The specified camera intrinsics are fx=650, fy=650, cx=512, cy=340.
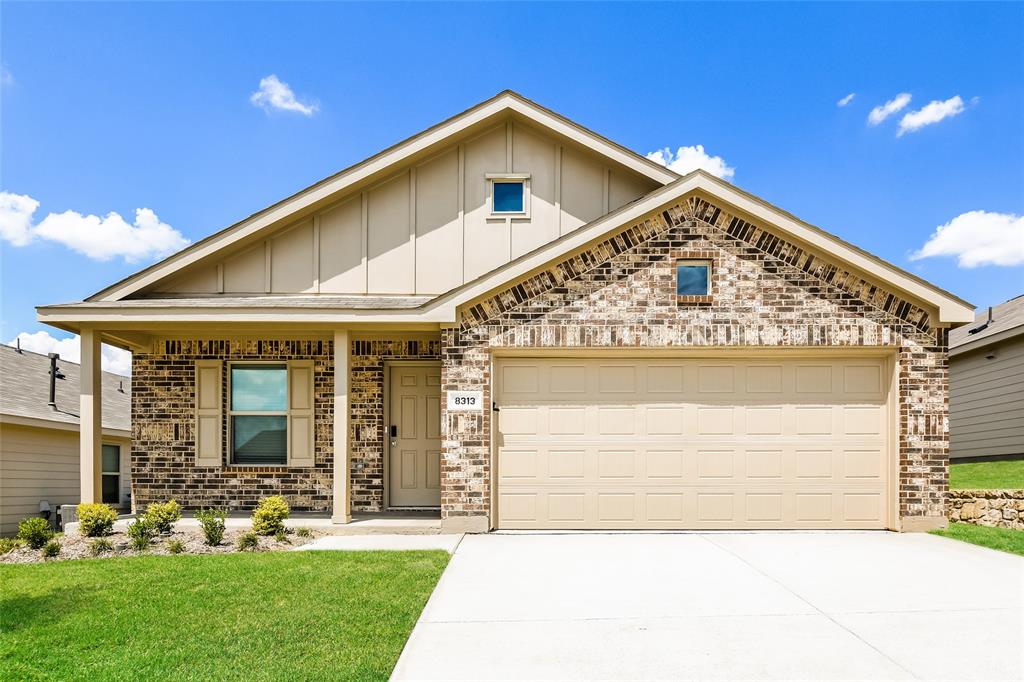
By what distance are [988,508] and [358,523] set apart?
8.88 meters

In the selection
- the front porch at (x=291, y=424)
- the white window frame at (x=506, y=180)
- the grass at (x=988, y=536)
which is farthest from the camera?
the white window frame at (x=506, y=180)

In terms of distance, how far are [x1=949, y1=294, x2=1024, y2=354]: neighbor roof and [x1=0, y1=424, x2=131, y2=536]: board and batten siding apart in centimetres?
1973

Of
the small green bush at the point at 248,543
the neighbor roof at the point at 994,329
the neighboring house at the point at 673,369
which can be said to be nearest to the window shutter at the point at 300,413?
the neighboring house at the point at 673,369

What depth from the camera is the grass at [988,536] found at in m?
7.70

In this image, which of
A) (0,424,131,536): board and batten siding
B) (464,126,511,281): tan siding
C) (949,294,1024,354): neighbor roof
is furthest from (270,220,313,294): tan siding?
(949,294,1024,354): neighbor roof

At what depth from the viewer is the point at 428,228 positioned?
34.8 feet

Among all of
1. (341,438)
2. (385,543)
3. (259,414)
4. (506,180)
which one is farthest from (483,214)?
(385,543)

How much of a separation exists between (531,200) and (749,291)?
387cm

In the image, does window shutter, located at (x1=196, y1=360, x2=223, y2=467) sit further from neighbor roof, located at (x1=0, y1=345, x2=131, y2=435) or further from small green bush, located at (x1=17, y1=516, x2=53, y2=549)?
neighbor roof, located at (x1=0, y1=345, x2=131, y2=435)

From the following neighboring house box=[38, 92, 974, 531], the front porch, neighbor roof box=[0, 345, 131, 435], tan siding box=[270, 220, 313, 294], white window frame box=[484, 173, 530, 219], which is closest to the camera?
neighboring house box=[38, 92, 974, 531]

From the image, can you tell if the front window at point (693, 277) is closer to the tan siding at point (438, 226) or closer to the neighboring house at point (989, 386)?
the tan siding at point (438, 226)

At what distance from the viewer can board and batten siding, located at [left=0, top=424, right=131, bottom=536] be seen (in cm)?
1259

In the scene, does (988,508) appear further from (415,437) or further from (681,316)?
(415,437)

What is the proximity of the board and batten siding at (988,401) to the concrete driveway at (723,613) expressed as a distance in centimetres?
853
